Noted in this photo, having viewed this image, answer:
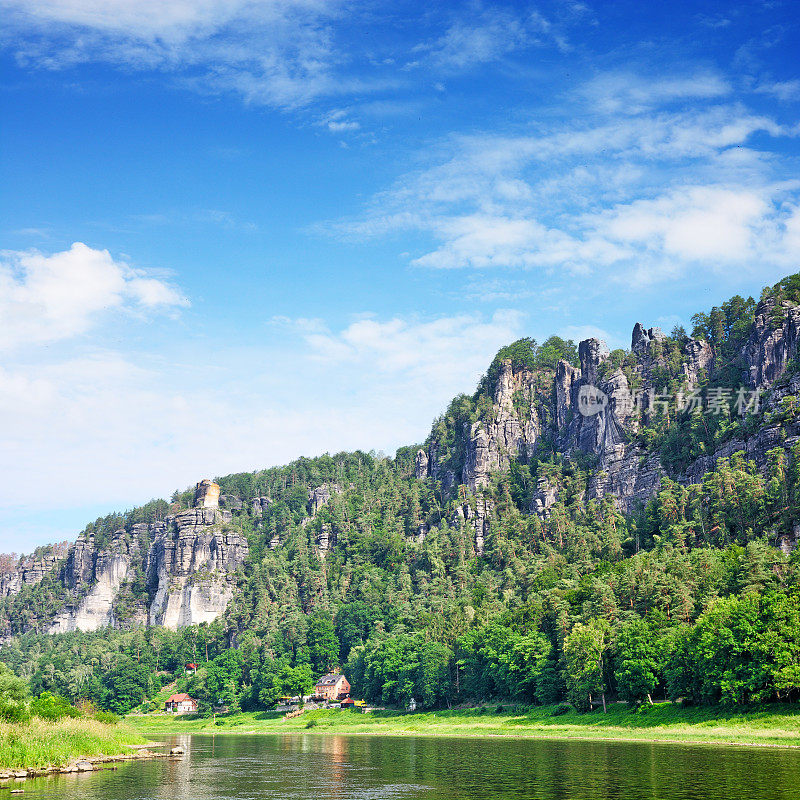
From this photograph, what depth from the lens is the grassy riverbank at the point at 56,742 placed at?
56844 millimetres

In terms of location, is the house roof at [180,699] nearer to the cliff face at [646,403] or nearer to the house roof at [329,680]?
the house roof at [329,680]

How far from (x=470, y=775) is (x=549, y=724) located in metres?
42.1

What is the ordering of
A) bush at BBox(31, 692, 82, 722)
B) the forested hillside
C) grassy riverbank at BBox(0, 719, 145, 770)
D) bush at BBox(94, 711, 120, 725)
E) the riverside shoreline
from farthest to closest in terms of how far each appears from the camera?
1. bush at BBox(94, 711, 120, 725)
2. the forested hillside
3. bush at BBox(31, 692, 82, 722)
4. grassy riverbank at BBox(0, 719, 145, 770)
5. the riverside shoreline

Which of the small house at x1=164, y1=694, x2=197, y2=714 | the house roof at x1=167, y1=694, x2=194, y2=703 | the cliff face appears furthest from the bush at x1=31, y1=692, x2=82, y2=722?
the cliff face

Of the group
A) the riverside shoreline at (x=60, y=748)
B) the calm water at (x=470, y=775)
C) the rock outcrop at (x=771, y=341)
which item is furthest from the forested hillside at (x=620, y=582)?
the riverside shoreline at (x=60, y=748)

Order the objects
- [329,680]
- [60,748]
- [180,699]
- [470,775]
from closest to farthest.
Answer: [470,775], [60,748], [329,680], [180,699]

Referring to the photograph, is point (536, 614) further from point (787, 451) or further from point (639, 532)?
point (787, 451)

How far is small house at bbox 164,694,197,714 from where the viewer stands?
551ft

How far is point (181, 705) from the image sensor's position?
169 meters

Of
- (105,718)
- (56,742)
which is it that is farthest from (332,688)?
(56,742)

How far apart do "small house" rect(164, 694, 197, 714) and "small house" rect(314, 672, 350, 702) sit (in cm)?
3044

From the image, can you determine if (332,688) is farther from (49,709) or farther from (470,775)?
(470,775)

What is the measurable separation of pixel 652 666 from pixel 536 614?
3218 centimetres

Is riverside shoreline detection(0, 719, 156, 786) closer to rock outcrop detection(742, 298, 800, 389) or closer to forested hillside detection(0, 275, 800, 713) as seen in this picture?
forested hillside detection(0, 275, 800, 713)
